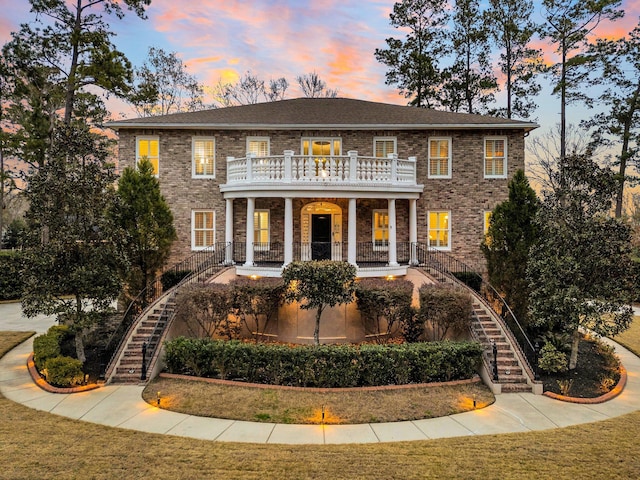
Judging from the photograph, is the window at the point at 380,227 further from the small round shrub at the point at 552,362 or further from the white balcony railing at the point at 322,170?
the small round shrub at the point at 552,362

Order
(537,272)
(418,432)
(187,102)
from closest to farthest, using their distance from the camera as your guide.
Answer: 1. (418,432)
2. (537,272)
3. (187,102)

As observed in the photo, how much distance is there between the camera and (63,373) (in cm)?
1006

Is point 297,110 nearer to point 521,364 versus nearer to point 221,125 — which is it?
point 221,125

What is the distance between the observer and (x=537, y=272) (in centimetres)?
1168

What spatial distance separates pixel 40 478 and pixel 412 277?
43.4ft

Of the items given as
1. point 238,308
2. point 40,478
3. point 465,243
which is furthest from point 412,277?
point 40,478

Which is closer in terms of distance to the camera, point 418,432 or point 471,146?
point 418,432

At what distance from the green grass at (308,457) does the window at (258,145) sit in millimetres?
13666

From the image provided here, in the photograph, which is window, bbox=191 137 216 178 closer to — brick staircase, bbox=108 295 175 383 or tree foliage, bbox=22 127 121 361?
tree foliage, bbox=22 127 121 361

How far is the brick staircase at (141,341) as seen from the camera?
10.7 metres

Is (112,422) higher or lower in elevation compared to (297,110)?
lower

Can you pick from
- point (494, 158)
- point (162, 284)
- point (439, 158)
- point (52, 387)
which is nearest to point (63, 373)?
point (52, 387)

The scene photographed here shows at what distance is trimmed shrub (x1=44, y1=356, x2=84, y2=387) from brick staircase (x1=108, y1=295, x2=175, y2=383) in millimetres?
835

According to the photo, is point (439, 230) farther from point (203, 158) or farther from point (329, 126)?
point (203, 158)
